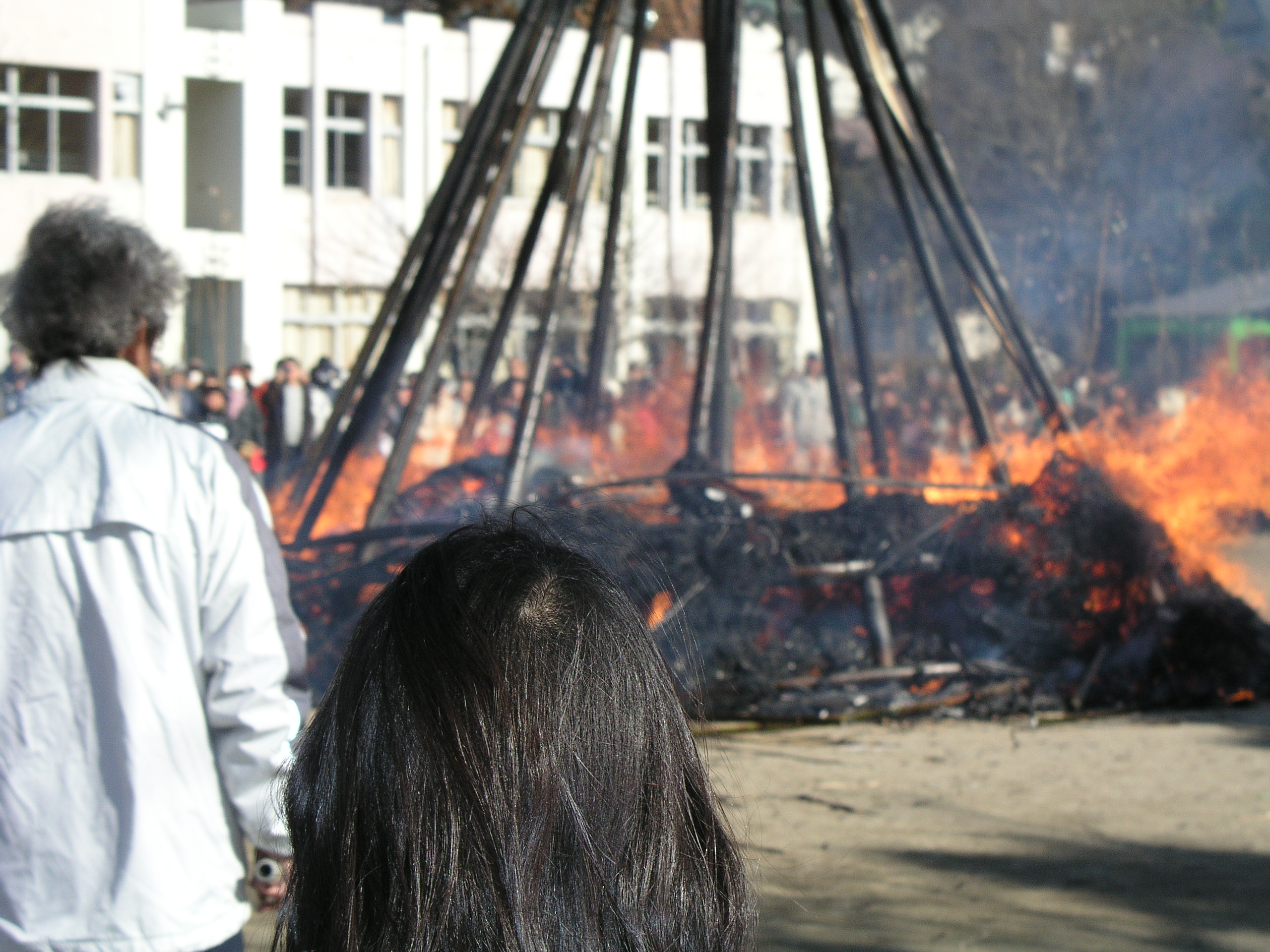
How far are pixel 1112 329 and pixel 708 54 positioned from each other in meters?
14.3

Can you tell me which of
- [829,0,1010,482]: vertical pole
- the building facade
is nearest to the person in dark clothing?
[829,0,1010,482]: vertical pole

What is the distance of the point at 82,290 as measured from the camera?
1.82m

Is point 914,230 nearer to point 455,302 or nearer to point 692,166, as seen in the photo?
point 455,302

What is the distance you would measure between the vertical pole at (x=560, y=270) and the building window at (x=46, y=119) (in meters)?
12.7

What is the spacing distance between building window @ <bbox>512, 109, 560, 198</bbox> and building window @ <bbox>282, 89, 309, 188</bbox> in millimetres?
3622

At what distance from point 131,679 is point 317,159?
18726mm

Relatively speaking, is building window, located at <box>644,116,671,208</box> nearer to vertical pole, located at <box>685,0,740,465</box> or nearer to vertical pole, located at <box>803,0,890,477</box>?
vertical pole, located at <box>803,0,890,477</box>

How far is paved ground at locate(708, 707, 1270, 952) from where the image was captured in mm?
3158

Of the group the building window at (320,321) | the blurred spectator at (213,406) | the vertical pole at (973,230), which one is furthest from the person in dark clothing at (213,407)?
the building window at (320,321)

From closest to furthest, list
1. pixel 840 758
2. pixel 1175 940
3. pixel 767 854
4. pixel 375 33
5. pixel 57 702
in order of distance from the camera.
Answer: pixel 57 702 → pixel 1175 940 → pixel 767 854 → pixel 840 758 → pixel 375 33

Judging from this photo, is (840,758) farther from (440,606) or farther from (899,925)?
(440,606)

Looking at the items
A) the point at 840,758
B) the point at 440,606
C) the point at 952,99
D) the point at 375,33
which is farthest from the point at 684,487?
the point at 375,33

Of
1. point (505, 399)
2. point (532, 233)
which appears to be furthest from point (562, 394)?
point (532, 233)

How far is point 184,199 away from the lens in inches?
721
